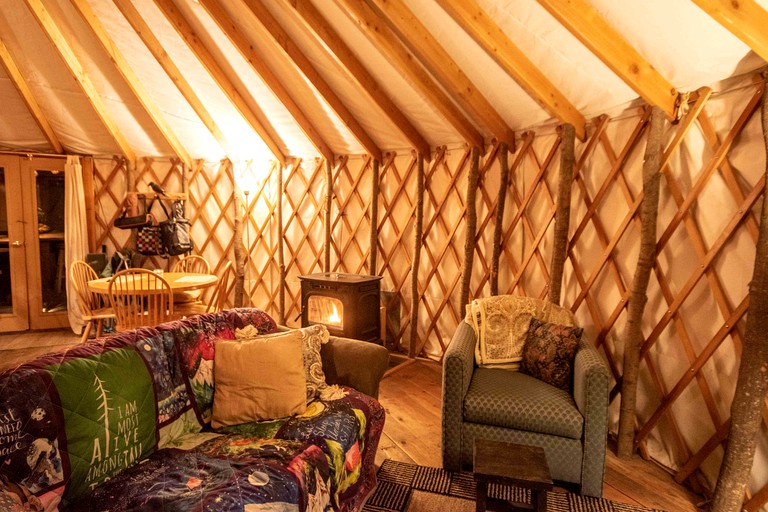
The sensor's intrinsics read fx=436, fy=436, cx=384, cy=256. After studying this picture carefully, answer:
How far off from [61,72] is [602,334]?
4.57m

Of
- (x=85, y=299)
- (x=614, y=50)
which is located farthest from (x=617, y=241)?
(x=85, y=299)

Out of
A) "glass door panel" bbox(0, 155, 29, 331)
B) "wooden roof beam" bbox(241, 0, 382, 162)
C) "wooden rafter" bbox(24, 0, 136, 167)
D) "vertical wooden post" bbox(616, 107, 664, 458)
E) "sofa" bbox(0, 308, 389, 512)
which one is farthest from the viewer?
"glass door panel" bbox(0, 155, 29, 331)

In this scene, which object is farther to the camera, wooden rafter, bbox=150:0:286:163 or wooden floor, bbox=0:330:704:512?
wooden rafter, bbox=150:0:286:163

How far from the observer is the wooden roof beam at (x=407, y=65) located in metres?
2.29

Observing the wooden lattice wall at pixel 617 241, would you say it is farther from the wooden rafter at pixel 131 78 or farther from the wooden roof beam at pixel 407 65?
the wooden rafter at pixel 131 78

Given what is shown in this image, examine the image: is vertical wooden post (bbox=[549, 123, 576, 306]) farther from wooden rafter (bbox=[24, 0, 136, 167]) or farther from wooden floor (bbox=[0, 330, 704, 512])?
wooden rafter (bbox=[24, 0, 136, 167])

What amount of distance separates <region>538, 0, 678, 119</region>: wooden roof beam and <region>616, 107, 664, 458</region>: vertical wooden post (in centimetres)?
9

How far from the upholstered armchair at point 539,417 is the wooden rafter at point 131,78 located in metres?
3.31

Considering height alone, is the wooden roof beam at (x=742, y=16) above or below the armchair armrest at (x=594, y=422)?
→ above

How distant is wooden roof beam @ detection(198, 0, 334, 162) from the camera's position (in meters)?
2.82

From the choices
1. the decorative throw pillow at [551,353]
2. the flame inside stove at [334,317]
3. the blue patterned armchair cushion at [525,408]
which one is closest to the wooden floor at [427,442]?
the blue patterned armchair cushion at [525,408]

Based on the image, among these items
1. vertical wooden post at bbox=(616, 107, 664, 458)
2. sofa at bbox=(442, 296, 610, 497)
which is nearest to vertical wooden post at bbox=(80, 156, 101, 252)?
sofa at bbox=(442, 296, 610, 497)

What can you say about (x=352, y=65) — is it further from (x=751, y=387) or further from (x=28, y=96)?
(x=28, y=96)

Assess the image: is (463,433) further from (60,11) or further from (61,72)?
(61,72)
